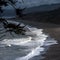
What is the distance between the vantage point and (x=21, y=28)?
3.44 meters

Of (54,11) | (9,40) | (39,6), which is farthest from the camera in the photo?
(39,6)

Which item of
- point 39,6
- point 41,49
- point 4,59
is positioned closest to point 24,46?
point 41,49

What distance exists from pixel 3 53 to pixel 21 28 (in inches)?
226

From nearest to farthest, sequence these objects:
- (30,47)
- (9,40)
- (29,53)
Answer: (29,53), (30,47), (9,40)

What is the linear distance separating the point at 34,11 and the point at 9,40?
51.6ft

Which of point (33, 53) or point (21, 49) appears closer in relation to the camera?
point (33, 53)

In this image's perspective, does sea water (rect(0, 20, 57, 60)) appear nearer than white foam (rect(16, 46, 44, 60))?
No

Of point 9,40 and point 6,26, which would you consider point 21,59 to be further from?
point 6,26

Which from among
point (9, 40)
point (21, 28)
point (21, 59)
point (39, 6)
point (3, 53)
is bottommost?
point (21, 28)

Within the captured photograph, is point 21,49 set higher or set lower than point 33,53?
higher

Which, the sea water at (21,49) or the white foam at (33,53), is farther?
the sea water at (21,49)

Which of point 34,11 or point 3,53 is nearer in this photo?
point 3,53

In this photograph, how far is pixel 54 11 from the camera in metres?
26.2

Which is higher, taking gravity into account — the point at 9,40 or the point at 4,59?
the point at 9,40
